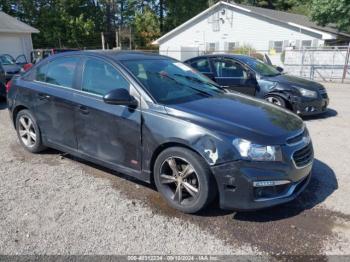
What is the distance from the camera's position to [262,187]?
308 centimetres

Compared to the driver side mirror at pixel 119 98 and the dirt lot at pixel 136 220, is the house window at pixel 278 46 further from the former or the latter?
the driver side mirror at pixel 119 98

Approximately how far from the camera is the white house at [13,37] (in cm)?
2375

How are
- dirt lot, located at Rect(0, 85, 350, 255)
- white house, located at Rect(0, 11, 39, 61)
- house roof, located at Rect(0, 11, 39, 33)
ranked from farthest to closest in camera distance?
1. white house, located at Rect(0, 11, 39, 61)
2. house roof, located at Rect(0, 11, 39, 33)
3. dirt lot, located at Rect(0, 85, 350, 255)

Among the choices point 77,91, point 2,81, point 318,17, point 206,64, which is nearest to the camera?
point 77,91

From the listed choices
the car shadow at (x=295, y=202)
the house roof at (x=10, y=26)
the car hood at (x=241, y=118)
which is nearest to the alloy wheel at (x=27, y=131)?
the car shadow at (x=295, y=202)

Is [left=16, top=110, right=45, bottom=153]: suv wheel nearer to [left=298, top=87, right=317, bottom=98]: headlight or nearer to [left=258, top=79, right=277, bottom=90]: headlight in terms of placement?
[left=258, top=79, right=277, bottom=90]: headlight

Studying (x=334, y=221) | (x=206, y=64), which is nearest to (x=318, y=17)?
(x=206, y=64)

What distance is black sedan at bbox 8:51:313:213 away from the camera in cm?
310

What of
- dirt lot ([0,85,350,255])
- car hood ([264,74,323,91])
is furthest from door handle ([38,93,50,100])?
car hood ([264,74,323,91])

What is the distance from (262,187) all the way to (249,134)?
0.53 m

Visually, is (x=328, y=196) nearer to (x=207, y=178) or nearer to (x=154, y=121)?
(x=207, y=178)

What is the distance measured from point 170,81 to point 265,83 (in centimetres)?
422

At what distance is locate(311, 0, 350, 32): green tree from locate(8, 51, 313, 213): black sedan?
1906 cm

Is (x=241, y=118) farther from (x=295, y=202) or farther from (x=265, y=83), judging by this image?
(x=265, y=83)
